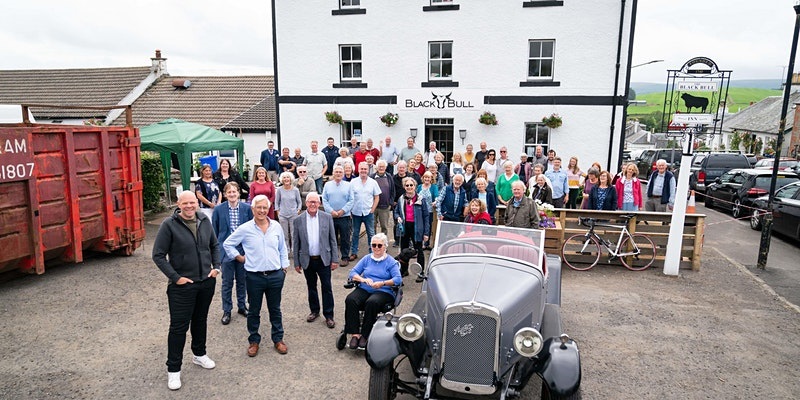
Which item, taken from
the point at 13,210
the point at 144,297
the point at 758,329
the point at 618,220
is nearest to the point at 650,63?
the point at 618,220

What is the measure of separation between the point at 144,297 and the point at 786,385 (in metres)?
8.34

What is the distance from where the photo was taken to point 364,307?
5957 mm

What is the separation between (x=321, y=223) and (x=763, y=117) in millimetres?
47890

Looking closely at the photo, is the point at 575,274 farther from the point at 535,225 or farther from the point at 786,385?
the point at 786,385

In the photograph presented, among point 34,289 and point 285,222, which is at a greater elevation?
point 285,222

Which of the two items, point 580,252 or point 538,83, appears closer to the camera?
point 580,252

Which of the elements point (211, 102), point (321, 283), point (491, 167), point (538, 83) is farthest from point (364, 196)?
point (211, 102)

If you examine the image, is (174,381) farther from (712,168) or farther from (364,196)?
(712,168)

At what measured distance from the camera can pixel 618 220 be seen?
948cm

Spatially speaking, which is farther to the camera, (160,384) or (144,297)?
(144,297)

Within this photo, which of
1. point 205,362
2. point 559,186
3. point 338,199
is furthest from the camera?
point 559,186

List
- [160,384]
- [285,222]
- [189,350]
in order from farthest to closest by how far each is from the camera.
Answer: [285,222], [189,350], [160,384]

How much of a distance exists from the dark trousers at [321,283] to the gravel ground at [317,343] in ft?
0.82

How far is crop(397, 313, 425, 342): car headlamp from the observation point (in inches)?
180
